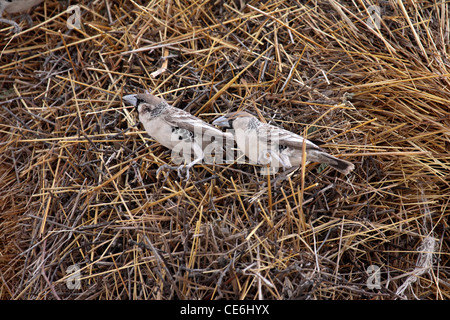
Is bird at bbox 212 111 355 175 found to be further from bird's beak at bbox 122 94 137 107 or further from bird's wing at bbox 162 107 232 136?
bird's beak at bbox 122 94 137 107

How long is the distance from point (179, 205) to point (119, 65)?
4.97 feet

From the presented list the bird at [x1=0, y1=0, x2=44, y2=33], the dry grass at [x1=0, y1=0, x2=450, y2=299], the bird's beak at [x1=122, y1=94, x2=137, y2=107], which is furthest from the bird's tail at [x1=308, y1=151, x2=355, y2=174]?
the bird at [x1=0, y1=0, x2=44, y2=33]

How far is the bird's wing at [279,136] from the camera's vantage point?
3.35 m

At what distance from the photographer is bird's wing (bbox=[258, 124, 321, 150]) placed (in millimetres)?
3352

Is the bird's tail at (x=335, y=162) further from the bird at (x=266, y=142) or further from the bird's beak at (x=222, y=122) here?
the bird's beak at (x=222, y=122)

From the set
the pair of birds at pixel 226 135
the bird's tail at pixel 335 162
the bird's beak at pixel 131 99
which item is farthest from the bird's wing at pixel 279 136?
the bird's beak at pixel 131 99

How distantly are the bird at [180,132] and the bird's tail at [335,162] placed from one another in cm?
67

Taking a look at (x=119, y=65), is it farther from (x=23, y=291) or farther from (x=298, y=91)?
(x=23, y=291)

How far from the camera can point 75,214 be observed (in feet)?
11.1

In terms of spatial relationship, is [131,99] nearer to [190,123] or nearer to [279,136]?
[190,123]

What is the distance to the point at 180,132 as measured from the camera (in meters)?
3.46

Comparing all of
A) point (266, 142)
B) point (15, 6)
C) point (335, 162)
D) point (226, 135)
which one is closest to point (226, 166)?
point (226, 135)

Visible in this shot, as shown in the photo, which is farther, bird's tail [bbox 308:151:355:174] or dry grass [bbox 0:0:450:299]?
bird's tail [bbox 308:151:355:174]
